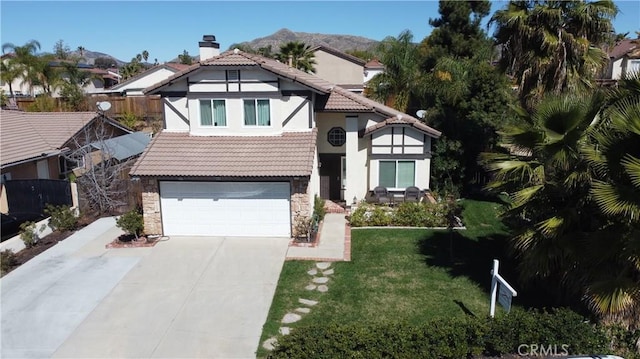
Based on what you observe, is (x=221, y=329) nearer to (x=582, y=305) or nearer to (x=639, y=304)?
(x=582, y=305)

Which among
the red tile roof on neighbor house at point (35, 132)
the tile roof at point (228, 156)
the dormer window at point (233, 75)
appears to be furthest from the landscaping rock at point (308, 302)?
the red tile roof on neighbor house at point (35, 132)

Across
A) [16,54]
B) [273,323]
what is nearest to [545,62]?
[273,323]

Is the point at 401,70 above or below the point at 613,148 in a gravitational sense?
above

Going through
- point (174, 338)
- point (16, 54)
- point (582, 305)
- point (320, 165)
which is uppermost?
point (16, 54)

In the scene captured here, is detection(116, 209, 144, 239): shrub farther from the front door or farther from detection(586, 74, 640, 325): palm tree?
detection(586, 74, 640, 325): palm tree

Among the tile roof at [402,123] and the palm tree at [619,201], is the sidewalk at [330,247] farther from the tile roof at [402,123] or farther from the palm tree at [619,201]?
the palm tree at [619,201]

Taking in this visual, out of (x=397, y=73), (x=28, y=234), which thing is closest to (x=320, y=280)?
(x=28, y=234)

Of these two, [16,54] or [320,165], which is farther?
[16,54]
